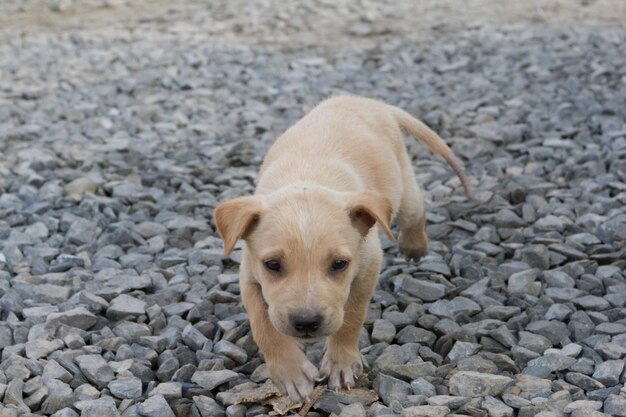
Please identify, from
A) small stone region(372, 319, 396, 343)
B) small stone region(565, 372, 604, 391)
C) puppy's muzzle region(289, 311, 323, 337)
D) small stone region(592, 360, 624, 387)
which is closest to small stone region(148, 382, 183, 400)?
puppy's muzzle region(289, 311, 323, 337)

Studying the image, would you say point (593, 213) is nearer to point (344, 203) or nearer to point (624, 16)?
point (344, 203)

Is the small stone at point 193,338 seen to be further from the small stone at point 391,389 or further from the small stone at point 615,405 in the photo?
the small stone at point 615,405

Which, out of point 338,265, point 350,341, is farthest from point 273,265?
point 350,341

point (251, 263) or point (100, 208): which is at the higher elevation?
point (251, 263)

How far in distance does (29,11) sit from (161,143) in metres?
7.42

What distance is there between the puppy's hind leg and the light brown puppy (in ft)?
1.70

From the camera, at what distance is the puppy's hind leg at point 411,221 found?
597cm

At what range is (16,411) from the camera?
415 cm

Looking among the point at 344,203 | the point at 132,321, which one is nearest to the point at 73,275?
the point at 132,321

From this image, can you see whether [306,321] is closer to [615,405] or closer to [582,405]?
[582,405]

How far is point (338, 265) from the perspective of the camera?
4.30 meters

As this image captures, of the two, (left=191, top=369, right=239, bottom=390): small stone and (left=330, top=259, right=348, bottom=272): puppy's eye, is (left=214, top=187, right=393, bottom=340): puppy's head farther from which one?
(left=191, top=369, right=239, bottom=390): small stone

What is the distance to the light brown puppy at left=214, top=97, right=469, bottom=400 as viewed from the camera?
13.6 feet

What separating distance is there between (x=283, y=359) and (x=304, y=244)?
2.19 ft
